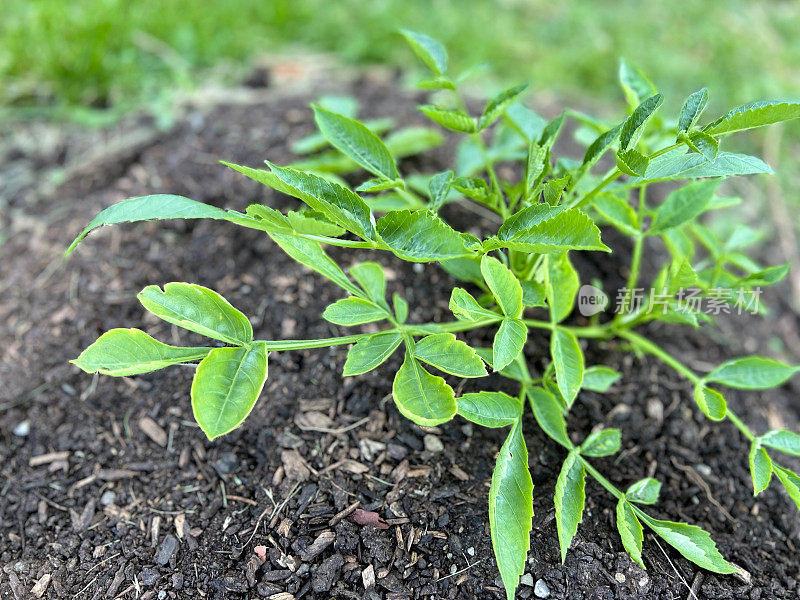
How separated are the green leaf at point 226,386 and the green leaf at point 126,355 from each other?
0.22ft

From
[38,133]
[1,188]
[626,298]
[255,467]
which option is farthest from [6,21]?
[626,298]

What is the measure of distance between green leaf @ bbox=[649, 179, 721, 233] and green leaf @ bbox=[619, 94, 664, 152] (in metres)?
0.37

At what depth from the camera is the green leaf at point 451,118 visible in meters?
1.20

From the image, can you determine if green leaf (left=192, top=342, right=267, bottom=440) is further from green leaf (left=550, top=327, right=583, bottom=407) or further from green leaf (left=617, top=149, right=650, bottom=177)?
green leaf (left=617, top=149, right=650, bottom=177)

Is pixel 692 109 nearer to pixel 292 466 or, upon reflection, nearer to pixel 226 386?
pixel 226 386

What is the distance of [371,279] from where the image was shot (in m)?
1.25

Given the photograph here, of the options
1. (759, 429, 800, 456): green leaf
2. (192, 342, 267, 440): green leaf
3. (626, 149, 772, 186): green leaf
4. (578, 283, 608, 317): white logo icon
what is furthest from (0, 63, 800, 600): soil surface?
(626, 149, 772, 186): green leaf

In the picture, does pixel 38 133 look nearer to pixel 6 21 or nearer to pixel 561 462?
pixel 6 21

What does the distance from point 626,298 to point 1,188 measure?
1956 millimetres

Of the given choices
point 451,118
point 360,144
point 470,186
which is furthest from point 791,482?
point 360,144

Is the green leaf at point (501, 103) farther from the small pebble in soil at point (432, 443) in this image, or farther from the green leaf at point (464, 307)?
the small pebble in soil at point (432, 443)

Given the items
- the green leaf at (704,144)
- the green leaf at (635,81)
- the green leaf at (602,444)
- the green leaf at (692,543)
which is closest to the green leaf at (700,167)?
the green leaf at (704,144)

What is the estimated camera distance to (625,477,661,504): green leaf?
1199 millimetres

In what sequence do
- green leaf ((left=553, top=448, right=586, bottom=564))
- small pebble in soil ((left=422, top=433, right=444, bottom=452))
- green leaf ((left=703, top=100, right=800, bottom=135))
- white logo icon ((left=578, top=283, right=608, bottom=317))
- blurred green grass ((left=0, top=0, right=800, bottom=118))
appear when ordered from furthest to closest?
blurred green grass ((left=0, top=0, right=800, bottom=118)) → white logo icon ((left=578, top=283, right=608, bottom=317)) → small pebble in soil ((left=422, top=433, right=444, bottom=452)) → green leaf ((left=553, top=448, right=586, bottom=564)) → green leaf ((left=703, top=100, right=800, bottom=135))
